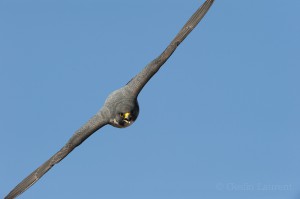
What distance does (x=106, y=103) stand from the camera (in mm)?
18125

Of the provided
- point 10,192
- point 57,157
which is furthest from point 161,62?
point 10,192

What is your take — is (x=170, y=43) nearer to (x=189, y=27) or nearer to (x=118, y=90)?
(x=189, y=27)

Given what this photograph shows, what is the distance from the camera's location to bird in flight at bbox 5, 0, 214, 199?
683 inches

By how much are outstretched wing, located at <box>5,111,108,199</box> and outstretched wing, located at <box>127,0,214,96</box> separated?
57.7 inches

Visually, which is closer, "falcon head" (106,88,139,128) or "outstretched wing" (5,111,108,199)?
"falcon head" (106,88,139,128)

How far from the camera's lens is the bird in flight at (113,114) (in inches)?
683

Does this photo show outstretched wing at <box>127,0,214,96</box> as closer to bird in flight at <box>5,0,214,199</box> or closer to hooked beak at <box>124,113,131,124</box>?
bird in flight at <box>5,0,214,199</box>

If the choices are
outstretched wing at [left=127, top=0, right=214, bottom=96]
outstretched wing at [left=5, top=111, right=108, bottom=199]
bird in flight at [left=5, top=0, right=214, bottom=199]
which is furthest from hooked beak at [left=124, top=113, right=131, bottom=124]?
outstretched wing at [left=127, top=0, right=214, bottom=96]

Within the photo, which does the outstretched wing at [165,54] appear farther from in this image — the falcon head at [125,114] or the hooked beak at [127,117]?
the hooked beak at [127,117]

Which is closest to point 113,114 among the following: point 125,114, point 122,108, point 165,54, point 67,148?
point 122,108

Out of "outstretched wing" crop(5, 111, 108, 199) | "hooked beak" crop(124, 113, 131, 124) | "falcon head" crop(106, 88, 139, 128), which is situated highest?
"falcon head" crop(106, 88, 139, 128)

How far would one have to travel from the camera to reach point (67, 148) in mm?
17750

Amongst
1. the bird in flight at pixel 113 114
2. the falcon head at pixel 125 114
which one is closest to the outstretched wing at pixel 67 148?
the bird in flight at pixel 113 114

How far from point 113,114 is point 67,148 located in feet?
6.11
